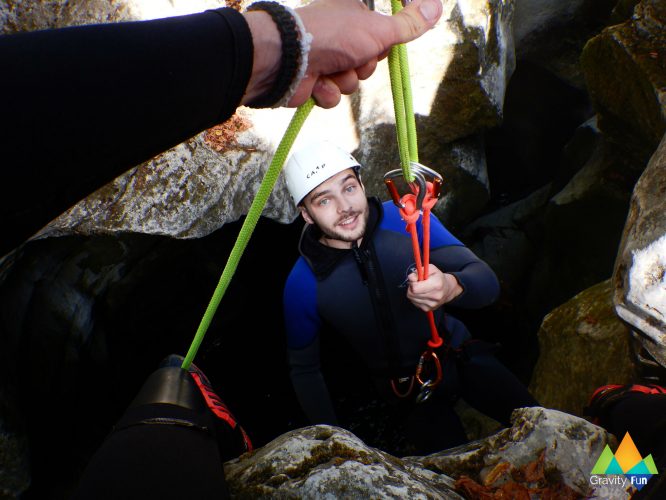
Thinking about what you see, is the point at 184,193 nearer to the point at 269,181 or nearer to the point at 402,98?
the point at 269,181

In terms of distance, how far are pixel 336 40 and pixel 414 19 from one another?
33 centimetres

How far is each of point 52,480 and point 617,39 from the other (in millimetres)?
6414

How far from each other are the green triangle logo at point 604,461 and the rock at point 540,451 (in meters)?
0.02

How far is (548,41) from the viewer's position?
6996mm

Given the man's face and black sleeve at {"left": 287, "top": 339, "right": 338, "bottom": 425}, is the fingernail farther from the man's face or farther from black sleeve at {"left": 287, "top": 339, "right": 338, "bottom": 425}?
black sleeve at {"left": 287, "top": 339, "right": 338, "bottom": 425}

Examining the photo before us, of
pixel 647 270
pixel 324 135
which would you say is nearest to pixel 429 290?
pixel 647 270

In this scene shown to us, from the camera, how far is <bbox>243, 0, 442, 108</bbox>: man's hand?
4.23 ft

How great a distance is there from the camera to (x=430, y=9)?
162cm

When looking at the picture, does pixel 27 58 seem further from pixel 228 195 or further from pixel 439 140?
pixel 439 140

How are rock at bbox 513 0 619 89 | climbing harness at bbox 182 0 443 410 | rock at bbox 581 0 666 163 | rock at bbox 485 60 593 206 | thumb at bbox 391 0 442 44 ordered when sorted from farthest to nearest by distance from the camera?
rock at bbox 485 60 593 206 → rock at bbox 513 0 619 89 → rock at bbox 581 0 666 163 → climbing harness at bbox 182 0 443 410 → thumb at bbox 391 0 442 44

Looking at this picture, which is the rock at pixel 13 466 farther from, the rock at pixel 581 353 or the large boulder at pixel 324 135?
the rock at pixel 581 353

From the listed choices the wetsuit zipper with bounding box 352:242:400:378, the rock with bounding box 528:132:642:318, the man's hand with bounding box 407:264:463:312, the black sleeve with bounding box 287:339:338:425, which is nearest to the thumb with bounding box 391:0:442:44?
the man's hand with bounding box 407:264:463:312

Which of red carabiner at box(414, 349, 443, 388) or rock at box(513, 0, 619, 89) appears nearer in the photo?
red carabiner at box(414, 349, 443, 388)

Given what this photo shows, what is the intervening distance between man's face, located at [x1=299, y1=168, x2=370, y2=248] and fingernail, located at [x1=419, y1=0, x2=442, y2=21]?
1.98 metres
